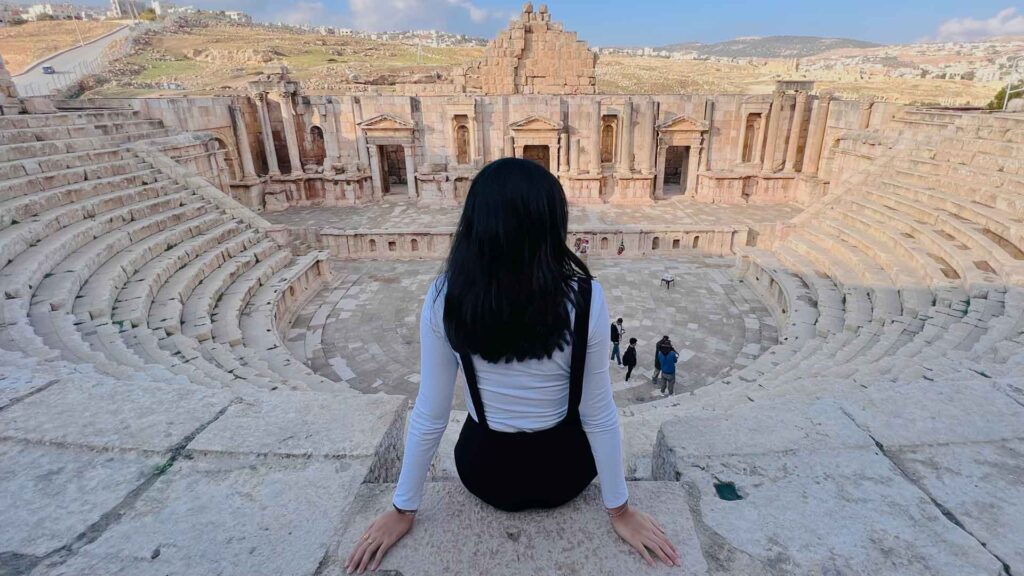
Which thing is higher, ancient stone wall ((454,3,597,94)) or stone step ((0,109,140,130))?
ancient stone wall ((454,3,597,94))

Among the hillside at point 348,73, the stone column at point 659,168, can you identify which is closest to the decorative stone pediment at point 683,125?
the stone column at point 659,168

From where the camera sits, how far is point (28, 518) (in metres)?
2.09

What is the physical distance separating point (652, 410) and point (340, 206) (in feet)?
53.1

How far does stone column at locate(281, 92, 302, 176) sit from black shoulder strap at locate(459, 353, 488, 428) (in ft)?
64.2

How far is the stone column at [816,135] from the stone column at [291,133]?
1899 cm

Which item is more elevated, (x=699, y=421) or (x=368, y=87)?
(x=368, y=87)

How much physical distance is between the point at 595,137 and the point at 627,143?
121cm

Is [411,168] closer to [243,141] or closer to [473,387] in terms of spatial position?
[243,141]

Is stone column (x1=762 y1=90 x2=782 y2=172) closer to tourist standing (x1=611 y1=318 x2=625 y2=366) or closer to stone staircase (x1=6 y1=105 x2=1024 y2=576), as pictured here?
tourist standing (x1=611 y1=318 x2=625 y2=366)

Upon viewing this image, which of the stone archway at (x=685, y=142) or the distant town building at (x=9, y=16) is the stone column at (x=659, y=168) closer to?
the stone archway at (x=685, y=142)

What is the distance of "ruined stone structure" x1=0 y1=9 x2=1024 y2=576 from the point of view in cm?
202

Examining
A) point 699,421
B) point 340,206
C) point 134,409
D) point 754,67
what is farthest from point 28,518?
point 754,67

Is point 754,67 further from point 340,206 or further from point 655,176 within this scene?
point 340,206

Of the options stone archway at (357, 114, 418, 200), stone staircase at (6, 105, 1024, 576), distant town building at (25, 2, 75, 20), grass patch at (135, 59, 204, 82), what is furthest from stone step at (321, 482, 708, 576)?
distant town building at (25, 2, 75, 20)
